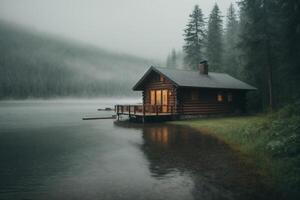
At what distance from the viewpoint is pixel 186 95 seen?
2575cm

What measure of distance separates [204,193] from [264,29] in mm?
26972

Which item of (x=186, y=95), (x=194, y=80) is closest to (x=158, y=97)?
(x=186, y=95)

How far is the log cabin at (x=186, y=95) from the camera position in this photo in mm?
25141

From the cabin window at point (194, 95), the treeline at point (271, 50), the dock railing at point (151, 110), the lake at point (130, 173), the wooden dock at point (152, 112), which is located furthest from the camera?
the cabin window at point (194, 95)

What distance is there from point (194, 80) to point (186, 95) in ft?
7.08

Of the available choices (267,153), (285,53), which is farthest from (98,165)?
(285,53)

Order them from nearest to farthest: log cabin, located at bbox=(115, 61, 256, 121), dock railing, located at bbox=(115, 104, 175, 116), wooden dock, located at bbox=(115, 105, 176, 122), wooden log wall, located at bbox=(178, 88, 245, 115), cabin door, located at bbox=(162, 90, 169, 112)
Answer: wooden dock, located at bbox=(115, 105, 176, 122), dock railing, located at bbox=(115, 104, 175, 116), log cabin, located at bbox=(115, 61, 256, 121), wooden log wall, located at bbox=(178, 88, 245, 115), cabin door, located at bbox=(162, 90, 169, 112)

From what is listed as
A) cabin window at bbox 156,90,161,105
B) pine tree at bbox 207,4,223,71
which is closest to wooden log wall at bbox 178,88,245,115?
cabin window at bbox 156,90,161,105

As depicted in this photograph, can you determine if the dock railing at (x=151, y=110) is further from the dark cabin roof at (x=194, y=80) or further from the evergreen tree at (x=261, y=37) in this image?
the evergreen tree at (x=261, y=37)

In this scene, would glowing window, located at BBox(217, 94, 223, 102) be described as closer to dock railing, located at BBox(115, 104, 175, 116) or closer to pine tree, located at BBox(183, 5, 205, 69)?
dock railing, located at BBox(115, 104, 175, 116)

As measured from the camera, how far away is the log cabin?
25141 mm

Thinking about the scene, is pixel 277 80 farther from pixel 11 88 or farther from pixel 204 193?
pixel 11 88

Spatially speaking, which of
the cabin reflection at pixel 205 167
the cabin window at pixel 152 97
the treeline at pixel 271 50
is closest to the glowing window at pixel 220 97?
the treeline at pixel 271 50

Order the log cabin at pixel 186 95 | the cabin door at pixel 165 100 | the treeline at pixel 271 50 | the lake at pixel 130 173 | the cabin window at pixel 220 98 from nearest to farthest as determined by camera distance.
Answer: the lake at pixel 130 173 < the treeline at pixel 271 50 < the log cabin at pixel 186 95 < the cabin door at pixel 165 100 < the cabin window at pixel 220 98
